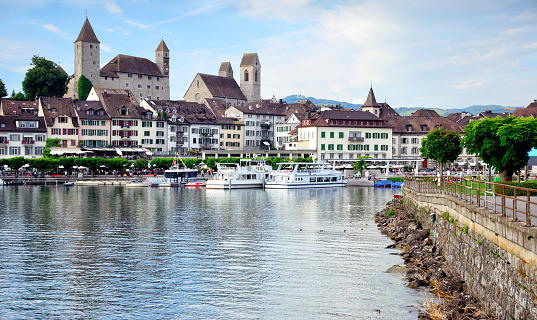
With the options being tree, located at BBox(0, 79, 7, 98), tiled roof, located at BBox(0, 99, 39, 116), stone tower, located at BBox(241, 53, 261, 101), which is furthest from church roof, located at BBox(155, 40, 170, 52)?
tiled roof, located at BBox(0, 99, 39, 116)

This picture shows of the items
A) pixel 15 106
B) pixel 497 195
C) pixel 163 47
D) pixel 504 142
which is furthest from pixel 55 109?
pixel 497 195

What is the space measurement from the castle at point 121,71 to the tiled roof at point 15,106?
29073 mm

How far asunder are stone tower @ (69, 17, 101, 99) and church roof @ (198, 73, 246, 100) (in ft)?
96.7

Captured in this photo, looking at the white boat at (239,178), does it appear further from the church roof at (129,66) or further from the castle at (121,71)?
the church roof at (129,66)

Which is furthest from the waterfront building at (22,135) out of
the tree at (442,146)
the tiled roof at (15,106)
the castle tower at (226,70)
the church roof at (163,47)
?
the castle tower at (226,70)

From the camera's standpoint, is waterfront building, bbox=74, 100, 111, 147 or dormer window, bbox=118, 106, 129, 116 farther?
dormer window, bbox=118, 106, 129, 116

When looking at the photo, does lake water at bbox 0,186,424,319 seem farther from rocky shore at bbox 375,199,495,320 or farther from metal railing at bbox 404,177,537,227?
metal railing at bbox 404,177,537,227

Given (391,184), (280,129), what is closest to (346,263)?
(391,184)

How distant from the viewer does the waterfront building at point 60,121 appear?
113562mm

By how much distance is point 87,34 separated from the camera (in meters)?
152

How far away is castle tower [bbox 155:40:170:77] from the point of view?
17325 centimetres

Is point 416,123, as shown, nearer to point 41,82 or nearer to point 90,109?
point 90,109

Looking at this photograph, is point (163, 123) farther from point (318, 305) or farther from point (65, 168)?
point (318, 305)

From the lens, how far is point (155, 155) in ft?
389
